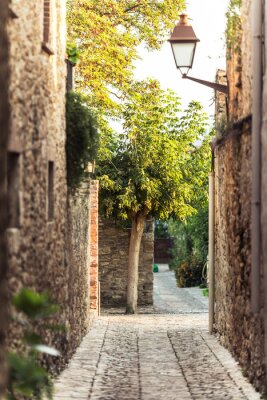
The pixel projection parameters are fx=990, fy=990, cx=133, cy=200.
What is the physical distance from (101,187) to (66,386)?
Result: 42.9ft

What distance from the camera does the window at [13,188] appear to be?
8.18m

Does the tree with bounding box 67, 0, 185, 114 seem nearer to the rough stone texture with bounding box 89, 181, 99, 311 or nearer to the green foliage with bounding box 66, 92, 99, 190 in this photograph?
the rough stone texture with bounding box 89, 181, 99, 311

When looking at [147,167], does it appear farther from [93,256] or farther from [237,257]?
[237,257]

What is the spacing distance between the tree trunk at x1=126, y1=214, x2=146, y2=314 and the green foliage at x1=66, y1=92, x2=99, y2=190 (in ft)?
35.6

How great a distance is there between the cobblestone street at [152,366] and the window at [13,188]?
203 centimetres

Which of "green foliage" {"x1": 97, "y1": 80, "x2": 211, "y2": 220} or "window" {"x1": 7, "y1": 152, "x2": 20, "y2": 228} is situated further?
"green foliage" {"x1": 97, "y1": 80, "x2": 211, "y2": 220}

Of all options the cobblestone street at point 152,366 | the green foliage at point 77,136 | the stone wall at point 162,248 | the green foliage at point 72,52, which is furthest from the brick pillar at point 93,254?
A: the stone wall at point 162,248

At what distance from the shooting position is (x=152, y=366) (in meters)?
12.0

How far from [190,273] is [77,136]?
22.6 meters

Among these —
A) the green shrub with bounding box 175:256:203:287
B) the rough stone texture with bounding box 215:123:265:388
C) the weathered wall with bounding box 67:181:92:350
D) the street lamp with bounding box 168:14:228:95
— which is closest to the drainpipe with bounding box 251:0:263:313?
the rough stone texture with bounding box 215:123:265:388

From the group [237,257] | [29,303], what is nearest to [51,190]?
[237,257]

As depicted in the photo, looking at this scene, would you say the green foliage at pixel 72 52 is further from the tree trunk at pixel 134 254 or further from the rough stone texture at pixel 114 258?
the rough stone texture at pixel 114 258

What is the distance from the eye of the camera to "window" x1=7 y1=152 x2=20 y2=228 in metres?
8.18

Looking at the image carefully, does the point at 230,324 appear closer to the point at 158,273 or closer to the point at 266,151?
the point at 266,151
